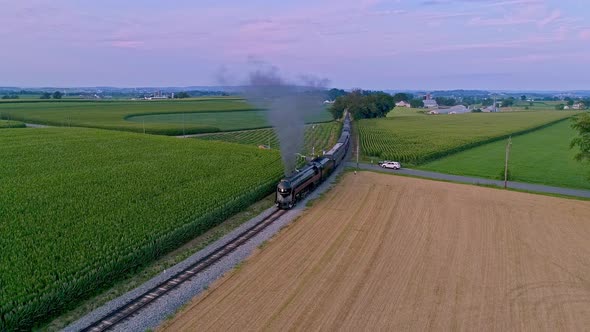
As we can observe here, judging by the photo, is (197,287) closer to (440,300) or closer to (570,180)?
(440,300)

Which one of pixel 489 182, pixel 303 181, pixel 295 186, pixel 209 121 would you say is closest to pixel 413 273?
pixel 295 186

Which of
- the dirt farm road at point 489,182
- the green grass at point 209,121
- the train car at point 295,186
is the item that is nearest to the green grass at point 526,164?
the dirt farm road at point 489,182

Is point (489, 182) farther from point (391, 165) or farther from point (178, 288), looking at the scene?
point (178, 288)

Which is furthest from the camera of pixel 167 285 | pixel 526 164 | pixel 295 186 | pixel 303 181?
pixel 526 164

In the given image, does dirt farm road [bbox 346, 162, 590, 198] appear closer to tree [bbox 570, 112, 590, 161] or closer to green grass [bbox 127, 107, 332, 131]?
tree [bbox 570, 112, 590, 161]

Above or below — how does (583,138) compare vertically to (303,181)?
above

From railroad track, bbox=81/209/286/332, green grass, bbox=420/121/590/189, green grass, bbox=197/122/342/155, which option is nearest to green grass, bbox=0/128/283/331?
railroad track, bbox=81/209/286/332

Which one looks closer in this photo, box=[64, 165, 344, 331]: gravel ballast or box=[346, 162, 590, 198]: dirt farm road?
box=[64, 165, 344, 331]: gravel ballast
